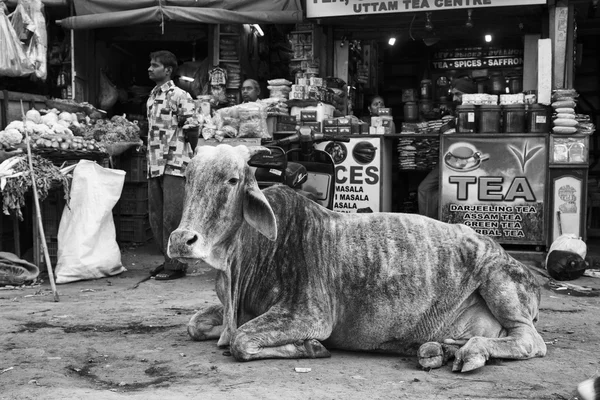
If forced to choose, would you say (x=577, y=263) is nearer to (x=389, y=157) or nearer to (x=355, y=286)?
(x=389, y=157)

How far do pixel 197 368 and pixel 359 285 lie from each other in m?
1.06

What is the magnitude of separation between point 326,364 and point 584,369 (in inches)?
58.5

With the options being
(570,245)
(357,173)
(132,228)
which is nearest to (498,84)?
(357,173)

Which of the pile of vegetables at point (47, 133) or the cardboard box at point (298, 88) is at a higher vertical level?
the cardboard box at point (298, 88)

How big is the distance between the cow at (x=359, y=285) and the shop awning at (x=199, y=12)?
628 cm

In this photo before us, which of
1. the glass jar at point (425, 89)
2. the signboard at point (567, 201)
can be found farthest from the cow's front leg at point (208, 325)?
the glass jar at point (425, 89)

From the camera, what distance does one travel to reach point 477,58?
530 inches

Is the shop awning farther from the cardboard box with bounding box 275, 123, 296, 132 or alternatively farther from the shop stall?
the cardboard box with bounding box 275, 123, 296, 132

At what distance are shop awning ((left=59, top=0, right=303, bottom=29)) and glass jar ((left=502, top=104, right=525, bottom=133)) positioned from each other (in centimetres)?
316

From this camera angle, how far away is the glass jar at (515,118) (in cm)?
928

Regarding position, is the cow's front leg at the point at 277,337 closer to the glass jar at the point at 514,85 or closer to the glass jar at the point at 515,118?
the glass jar at the point at 515,118

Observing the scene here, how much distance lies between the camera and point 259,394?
3820mm

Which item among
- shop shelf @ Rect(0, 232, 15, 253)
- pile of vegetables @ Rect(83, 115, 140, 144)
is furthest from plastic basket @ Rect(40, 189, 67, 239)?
pile of vegetables @ Rect(83, 115, 140, 144)

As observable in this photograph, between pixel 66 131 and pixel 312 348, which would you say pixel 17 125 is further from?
pixel 312 348
